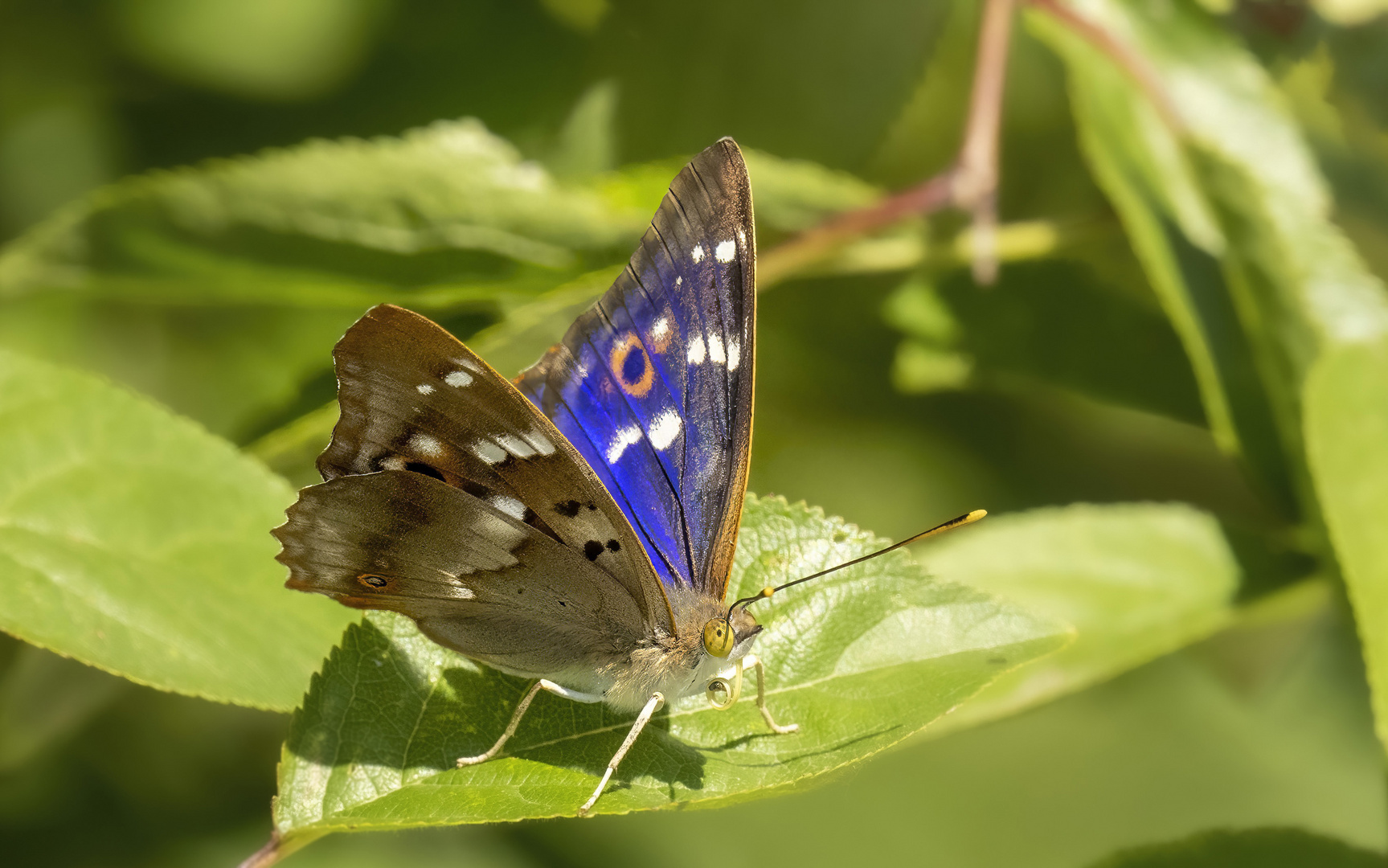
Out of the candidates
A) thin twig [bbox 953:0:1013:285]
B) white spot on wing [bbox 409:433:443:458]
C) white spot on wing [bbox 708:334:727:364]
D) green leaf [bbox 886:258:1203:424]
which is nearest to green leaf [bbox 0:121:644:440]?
white spot on wing [bbox 708:334:727:364]

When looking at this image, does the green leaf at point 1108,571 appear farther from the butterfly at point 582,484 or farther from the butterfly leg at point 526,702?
the butterfly leg at point 526,702

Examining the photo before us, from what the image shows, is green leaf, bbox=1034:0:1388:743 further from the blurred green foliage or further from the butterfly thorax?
the butterfly thorax

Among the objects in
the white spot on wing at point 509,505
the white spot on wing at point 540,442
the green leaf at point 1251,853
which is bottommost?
the green leaf at point 1251,853

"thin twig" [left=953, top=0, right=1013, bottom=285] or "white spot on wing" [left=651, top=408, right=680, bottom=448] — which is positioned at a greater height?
"thin twig" [left=953, top=0, right=1013, bottom=285]

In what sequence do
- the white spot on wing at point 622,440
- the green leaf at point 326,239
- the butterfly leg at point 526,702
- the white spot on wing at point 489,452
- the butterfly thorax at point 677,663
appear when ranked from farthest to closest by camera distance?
1. the green leaf at point 326,239
2. the white spot on wing at point 622,440
3. the butterfly thorax at point 677,663
4. the white spot on wing at point 489,452
5. the butterfly leg at point 526,702

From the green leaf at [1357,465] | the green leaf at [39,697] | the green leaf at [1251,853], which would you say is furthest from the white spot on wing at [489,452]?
the green leaf at [1357,465]

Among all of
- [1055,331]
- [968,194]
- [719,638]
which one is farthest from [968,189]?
[719,638]

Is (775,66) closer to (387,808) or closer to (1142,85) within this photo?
(1142,85)
